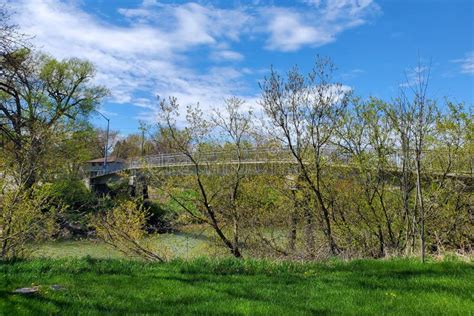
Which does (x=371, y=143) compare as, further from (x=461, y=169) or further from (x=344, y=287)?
(x=344, y=287)

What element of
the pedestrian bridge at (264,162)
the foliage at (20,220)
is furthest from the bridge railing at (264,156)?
the foliage at (20,220)

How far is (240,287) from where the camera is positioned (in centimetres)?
638

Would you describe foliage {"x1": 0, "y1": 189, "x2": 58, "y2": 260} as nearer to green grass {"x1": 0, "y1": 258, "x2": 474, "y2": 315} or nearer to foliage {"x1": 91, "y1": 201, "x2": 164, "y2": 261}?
foliage {"x1": 91, "y1": 201, "x2": 164, "y2": 261}

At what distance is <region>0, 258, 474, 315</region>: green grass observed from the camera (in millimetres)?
5148

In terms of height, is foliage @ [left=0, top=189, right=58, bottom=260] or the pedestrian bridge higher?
the pedestrian bridge

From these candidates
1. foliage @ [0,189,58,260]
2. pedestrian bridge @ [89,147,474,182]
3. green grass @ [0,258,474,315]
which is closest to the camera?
green grass @ [0,258,474,315]

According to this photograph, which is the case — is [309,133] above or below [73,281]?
above

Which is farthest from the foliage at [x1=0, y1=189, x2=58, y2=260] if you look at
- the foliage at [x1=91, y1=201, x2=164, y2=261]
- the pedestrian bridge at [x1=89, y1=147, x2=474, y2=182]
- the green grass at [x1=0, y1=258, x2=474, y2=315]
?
the pedestrian bridge at [x1=89, y1=147, x2=474, y2=182]

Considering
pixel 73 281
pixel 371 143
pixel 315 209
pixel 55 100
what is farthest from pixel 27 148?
pixel 55 100

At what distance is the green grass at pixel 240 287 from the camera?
5.15 meters

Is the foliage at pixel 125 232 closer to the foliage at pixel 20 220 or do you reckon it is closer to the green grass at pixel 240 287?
the foliage at pixel 20 220

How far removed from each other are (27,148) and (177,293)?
9.01 m

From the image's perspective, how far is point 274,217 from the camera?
597 inches

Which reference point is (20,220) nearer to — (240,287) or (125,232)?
Result: (125,232)
